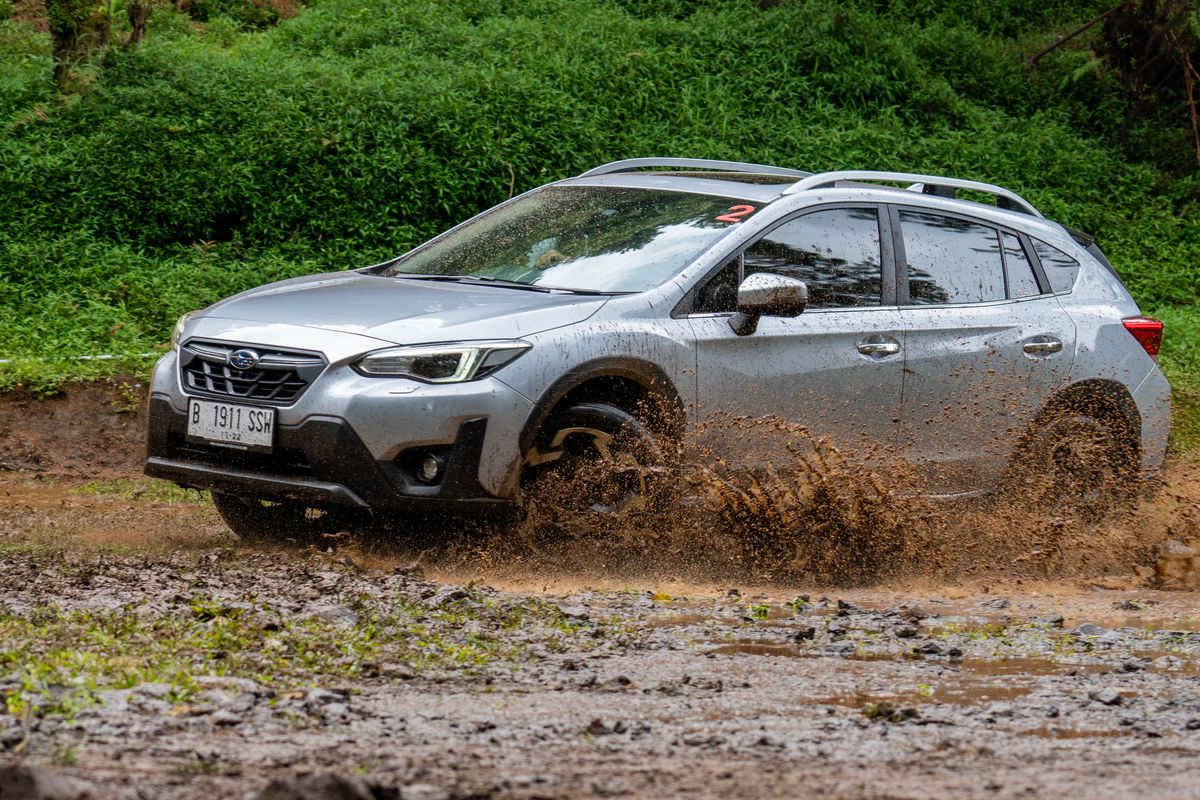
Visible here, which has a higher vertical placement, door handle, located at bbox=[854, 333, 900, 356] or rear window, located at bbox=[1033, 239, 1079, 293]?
rear window, located at bbox=[1033, 239, 1079, 293]

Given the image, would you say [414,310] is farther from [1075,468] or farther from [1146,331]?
[1146,331]

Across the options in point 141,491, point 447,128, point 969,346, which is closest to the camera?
point 969,346

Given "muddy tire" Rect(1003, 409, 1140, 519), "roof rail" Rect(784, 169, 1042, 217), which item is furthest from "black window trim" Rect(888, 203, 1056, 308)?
"muddy tire" Rect(1003, 409, 1140, 519)

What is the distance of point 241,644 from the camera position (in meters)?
4.13

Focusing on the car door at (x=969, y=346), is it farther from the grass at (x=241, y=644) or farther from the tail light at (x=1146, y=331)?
the grass at (x=241, y=644)

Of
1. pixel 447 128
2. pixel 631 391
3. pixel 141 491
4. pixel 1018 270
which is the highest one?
pixel 447 128

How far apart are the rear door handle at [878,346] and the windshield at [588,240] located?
737mm

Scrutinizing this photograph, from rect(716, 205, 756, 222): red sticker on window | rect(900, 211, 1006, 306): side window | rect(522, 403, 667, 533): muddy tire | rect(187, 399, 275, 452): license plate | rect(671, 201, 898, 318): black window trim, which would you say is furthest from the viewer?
rect(900, 211, 1006, 306): side window

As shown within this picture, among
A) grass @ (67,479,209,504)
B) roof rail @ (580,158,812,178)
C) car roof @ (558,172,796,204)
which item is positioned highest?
roof rail @ (580,158,812,178)

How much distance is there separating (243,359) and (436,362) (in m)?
0.75

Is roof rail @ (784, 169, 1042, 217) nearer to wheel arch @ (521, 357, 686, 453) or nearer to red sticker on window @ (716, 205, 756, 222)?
red sticker on window @ (716, 205, 756, 222)

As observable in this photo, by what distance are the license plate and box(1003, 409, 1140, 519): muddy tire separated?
3338 mm

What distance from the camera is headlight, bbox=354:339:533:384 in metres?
5.36

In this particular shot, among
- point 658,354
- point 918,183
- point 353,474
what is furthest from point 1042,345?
point 353,474
